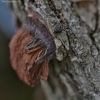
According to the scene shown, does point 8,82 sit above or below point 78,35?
below

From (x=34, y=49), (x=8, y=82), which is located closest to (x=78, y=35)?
(x=34, y=49)

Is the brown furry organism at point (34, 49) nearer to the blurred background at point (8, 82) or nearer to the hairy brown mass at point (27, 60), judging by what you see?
the hairy brown mass at point (27, 60)

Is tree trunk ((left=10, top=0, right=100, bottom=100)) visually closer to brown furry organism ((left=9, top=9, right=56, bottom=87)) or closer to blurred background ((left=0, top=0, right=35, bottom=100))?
brown furry organism ((left=9, top=9, right=56, bottom=87))

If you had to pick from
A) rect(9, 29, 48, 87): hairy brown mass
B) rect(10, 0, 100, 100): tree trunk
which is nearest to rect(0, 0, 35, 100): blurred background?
rect(9, 29, 48, 87): hairy brown mass

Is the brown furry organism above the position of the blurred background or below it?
above

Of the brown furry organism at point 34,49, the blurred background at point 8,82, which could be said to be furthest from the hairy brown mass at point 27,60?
the blurred background at point 8,82

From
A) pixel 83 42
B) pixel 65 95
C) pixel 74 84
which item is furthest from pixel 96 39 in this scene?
pixel 65 95

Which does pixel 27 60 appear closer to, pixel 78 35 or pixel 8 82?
pixel 78 35

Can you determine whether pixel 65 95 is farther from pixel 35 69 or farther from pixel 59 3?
pixel 59 3
